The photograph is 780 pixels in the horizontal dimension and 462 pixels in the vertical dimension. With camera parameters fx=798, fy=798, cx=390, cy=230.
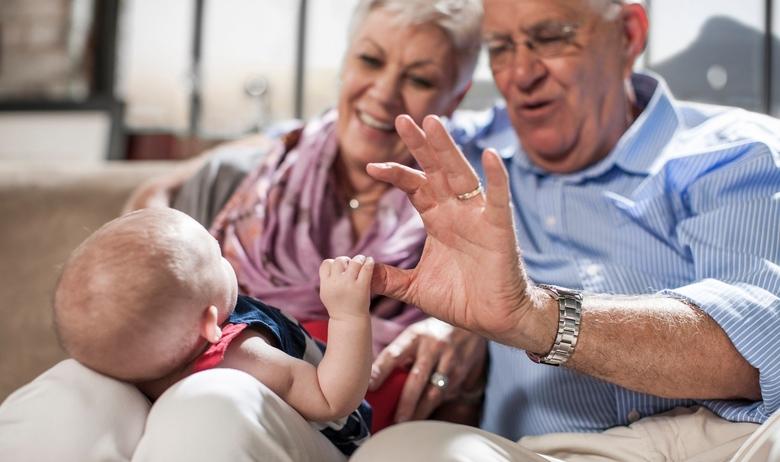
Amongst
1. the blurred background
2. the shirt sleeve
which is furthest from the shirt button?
the blurred background

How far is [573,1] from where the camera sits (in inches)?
60.3

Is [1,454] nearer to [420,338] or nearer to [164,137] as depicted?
[420,338]

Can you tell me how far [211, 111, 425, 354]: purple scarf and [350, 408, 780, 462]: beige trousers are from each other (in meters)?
0.39

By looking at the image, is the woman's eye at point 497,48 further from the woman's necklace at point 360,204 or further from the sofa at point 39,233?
the sofa at point 39,233

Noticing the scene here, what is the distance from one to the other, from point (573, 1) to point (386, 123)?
44 centimetres

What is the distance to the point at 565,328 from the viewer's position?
1074mm

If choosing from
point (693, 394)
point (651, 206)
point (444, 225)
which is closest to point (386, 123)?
point (651, 206)

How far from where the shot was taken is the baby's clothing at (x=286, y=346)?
1.00 metres

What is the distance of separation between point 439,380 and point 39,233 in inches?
43.8

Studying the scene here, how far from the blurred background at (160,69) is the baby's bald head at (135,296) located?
2.80 m

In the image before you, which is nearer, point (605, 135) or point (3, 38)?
point (605, 135)

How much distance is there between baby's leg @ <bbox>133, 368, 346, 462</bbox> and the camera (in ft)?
2.66

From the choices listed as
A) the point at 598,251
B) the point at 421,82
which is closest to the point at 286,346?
the point at 598,251

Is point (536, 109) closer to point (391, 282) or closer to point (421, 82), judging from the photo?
point (421, 82)
